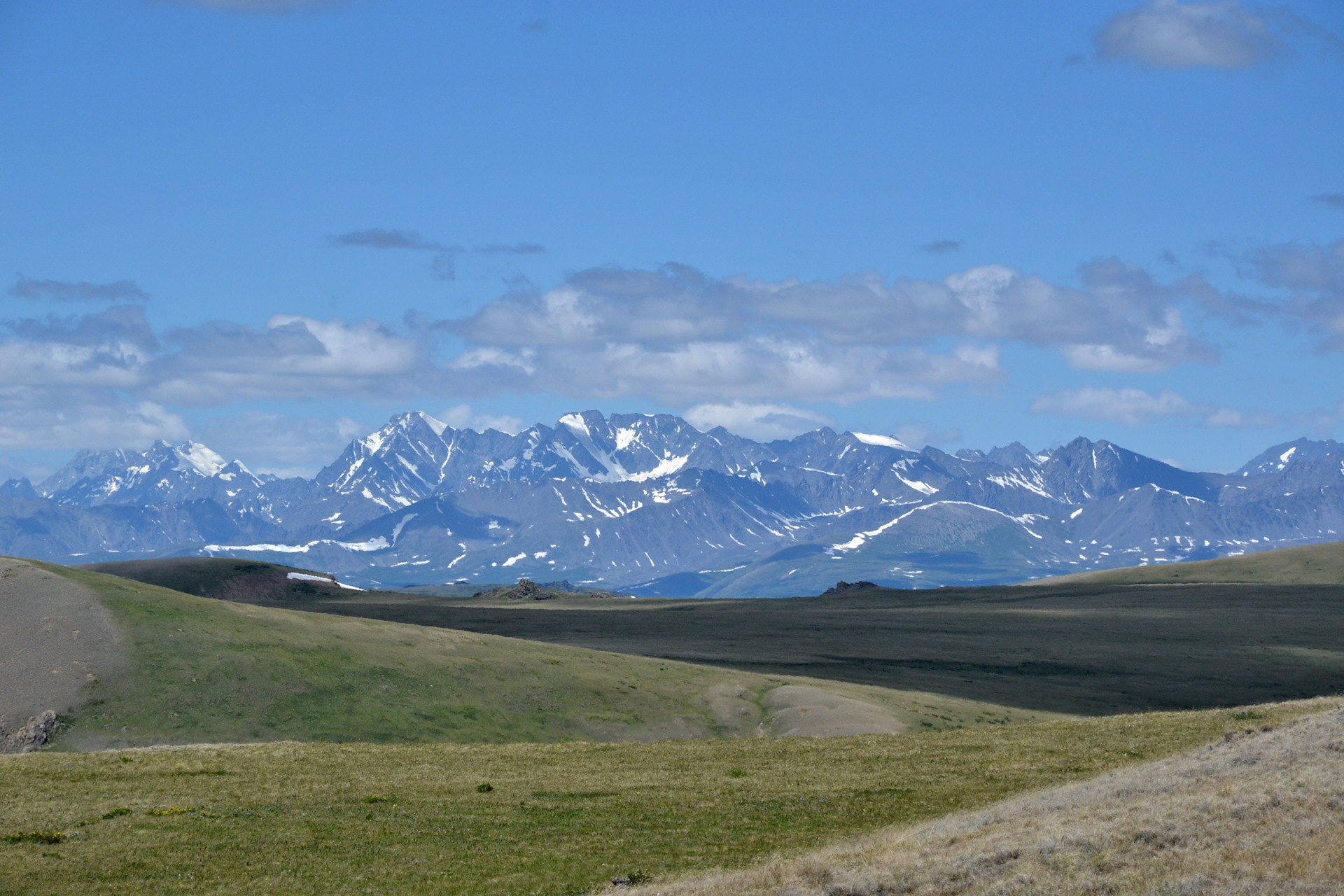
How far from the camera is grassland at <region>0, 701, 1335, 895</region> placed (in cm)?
2634

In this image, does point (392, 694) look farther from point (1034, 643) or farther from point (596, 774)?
point (1034, 643)

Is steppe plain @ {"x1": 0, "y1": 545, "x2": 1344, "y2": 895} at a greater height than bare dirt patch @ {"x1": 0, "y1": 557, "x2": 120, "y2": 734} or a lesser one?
lesser

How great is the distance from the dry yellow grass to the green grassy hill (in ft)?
126

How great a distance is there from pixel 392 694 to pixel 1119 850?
5515 cm

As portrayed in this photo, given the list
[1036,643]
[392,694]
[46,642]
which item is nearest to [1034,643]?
[1036,643]

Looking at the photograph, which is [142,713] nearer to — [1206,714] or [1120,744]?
[1120,744]

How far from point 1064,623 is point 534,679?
3990 inches

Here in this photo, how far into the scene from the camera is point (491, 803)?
34.3m

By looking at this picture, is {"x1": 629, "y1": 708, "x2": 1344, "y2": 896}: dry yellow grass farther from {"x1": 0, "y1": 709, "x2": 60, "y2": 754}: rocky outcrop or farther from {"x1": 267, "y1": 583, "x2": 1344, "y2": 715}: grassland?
{"x1": 267, "y1": 583, "x2": 1344, "y2": 715}: grassland

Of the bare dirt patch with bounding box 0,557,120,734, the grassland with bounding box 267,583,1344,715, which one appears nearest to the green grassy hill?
the bare dirt patch with bounding box 0,557,120,734

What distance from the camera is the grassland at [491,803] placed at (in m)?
26.3

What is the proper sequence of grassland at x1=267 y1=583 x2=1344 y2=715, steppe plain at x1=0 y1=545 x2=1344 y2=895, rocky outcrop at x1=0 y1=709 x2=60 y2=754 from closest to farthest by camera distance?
1. steppe plain at x1=0 y1=545 x2=1344 y2=895
2. rocky outcrop at x1=0 y1=709 x2=60 y2=754
3. grassland at x1=267 y1=583 x2=1344 y2=715

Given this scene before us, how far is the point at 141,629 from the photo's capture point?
235 feet

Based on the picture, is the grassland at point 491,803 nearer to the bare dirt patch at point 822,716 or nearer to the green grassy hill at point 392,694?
the bare dirt patch at point 822,716
